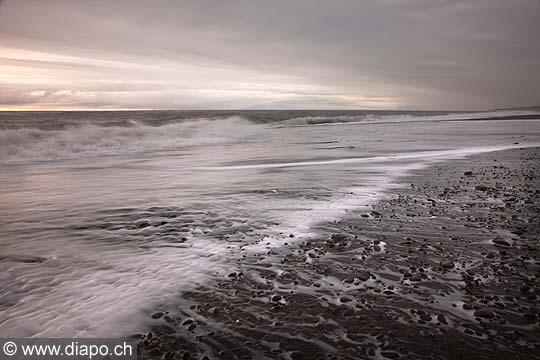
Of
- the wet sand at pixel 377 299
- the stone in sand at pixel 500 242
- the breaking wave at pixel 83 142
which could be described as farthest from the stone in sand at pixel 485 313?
the breaking wave at pixel 83 142

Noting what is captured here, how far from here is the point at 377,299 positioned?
10.2ft

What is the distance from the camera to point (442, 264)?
148 inches

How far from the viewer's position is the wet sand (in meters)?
2.48

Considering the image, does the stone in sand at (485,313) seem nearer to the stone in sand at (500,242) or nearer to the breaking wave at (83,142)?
the stone in sand at (500,242)

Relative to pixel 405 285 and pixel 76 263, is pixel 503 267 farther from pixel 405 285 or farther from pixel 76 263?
pixel 76 263

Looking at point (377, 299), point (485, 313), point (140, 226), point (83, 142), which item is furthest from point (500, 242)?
point (83, 142)

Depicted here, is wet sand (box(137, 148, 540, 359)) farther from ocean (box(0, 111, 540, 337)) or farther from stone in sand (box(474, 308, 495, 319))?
ocean (box(0, 111, 540, 337))

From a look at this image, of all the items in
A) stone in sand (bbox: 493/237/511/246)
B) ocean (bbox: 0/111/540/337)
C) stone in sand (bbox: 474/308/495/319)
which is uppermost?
stone in sand (bbox: 493/237/511/246)

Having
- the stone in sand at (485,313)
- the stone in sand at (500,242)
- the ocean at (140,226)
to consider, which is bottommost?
the ocean at (140,226)

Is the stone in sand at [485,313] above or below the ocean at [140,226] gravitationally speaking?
above

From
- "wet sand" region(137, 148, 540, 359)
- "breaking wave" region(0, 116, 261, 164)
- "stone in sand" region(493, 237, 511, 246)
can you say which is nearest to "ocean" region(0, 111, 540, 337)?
"wet sand" region(137, 148, 540, 359)

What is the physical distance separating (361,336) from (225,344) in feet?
3.31

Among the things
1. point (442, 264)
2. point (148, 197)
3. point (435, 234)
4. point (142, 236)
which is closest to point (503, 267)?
point (442, 264)

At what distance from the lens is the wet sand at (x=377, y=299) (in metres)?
2.48
